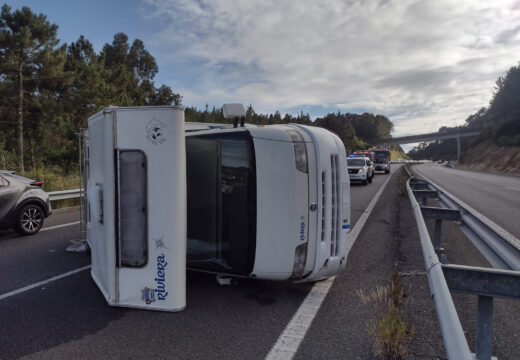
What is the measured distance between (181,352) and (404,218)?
8.09 m

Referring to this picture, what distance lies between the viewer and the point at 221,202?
14.8 ft

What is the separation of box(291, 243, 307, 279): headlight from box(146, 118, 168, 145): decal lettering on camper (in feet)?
6.39

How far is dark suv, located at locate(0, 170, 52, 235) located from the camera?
24.3 ft

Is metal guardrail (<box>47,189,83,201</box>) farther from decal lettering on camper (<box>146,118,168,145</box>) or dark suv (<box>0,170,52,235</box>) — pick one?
decal lettering on camper (<box>146,118,168,145</box>)

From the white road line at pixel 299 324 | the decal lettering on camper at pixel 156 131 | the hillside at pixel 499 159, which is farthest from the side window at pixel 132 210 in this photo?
the hillside at pixel 499 159

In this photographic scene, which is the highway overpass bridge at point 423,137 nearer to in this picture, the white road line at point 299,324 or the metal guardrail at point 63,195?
the metal guardrail at point 63,195

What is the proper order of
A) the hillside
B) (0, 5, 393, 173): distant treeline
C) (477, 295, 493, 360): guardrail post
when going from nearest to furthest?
1. (477, 295, 493, 360): guardrail post
2. (0, 5, 393, 173): distant treeline
3. the hillside

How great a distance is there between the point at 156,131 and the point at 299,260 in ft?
7.10

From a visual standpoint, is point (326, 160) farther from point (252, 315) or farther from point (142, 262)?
point (142, 262)

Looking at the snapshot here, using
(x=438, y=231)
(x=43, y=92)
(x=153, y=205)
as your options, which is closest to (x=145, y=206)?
(x=153, y=205)

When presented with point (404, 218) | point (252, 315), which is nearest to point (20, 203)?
point (252, 315)

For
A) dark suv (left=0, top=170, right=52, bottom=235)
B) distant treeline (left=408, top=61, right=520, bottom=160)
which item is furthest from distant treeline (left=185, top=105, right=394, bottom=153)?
distant treeline (left=408, top=61, right=520, bottom=160)

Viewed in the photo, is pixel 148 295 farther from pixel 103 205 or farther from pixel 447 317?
pixel 447 317

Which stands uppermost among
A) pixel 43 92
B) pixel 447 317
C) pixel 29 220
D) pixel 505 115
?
pixel 505 115
